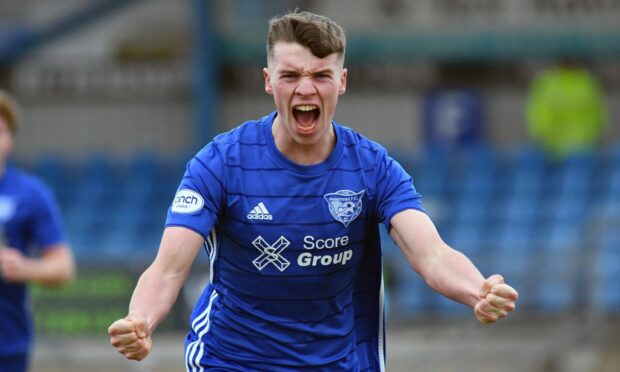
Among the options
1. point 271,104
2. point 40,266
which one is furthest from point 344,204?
point 271,104

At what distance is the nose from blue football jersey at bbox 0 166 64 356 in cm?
278

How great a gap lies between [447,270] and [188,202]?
0.99 metres

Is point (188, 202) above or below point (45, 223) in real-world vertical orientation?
above

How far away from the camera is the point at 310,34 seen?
5398 millimetres

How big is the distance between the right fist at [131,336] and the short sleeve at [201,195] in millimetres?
543

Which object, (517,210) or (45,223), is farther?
(517,210)

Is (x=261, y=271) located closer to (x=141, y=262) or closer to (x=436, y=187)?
(x=141, y=262)

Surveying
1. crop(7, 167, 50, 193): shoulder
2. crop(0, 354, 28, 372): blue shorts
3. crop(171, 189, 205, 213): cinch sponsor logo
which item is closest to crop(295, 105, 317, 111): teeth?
crop(171, 189, 205, 213): cinch sponsor logo

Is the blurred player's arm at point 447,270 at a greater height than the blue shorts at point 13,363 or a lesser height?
greater

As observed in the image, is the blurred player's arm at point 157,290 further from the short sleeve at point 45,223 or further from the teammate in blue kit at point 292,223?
the short sleeve at point 45,223

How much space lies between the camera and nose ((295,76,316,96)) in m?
5.37

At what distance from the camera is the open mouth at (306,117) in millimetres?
5453

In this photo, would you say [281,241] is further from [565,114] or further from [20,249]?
[565,114]

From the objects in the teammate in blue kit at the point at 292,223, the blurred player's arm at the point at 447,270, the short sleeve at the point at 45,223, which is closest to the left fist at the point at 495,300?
the blurred player's arm at the point at 447,270
